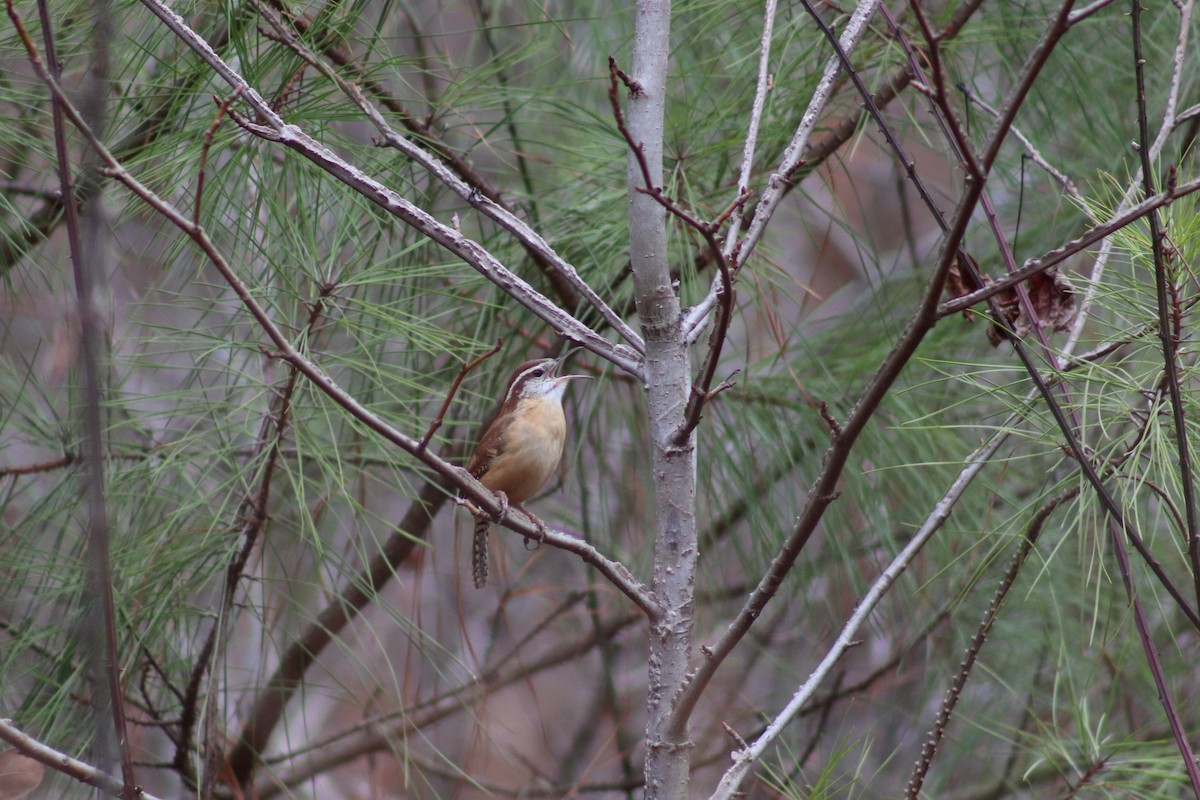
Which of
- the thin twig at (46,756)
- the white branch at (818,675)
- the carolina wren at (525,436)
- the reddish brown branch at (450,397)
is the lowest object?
the thin twig at (46,756)

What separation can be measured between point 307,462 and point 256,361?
12.7 inches

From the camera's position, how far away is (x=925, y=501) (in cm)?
309

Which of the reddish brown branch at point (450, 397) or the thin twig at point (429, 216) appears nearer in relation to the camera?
the reddish brown branch at point (450, 397)

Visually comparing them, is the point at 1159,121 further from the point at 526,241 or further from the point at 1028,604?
the point at 526,241

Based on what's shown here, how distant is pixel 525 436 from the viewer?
114 inches

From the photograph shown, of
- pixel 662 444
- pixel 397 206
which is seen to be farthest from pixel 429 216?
pixel 662 444

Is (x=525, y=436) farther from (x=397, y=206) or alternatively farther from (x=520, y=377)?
(x=397, y=206)

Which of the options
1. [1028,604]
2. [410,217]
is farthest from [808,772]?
[410,217]

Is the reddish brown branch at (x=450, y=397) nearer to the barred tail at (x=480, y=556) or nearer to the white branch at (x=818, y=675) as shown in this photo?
the white branch at (x=818, y=675)

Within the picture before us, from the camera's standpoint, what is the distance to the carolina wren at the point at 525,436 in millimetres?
2904

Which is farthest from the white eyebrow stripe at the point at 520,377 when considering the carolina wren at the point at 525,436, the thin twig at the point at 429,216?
the thin twig at the point at 429,216

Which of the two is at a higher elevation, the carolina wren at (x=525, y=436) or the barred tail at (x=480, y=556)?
the carolina wren at (x=525, y=436)

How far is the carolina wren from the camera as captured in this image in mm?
2904

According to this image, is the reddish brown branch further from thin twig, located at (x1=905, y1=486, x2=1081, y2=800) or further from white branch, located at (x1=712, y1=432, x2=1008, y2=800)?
thin twig, located at (x1=905, y1=486, x2=1081, y2=800)
